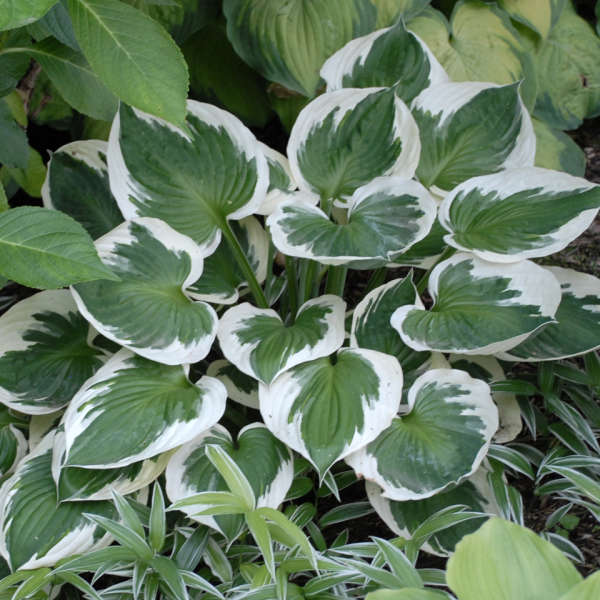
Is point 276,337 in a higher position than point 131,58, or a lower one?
lower

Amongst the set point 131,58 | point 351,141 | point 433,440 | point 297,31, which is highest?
point 131,58

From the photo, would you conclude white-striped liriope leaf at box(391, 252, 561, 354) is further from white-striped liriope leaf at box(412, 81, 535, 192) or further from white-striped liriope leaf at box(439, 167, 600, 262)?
white-striped liriope leaf at box(412, 81, 535, 192)

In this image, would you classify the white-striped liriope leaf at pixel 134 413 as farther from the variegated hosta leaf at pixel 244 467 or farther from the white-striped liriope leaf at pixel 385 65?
the white-striped liriope leaf at pixel 385 65

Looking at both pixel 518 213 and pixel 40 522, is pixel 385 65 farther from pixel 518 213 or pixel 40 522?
pixel 40 522

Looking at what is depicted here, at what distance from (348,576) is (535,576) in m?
0.41

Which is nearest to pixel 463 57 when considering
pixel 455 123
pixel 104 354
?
pixel 455 123

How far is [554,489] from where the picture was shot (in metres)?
1.17

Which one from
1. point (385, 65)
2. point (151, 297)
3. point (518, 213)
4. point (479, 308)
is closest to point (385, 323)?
point (479, 308)

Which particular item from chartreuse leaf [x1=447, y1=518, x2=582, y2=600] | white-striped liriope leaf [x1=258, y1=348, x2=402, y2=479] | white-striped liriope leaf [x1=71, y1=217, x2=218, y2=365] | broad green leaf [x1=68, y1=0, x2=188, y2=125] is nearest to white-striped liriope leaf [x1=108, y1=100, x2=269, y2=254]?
white-striped liriope leaf [x1=71, y1=217, x2=218, y2=365]

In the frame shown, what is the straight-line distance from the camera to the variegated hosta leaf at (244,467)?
1.07 meters

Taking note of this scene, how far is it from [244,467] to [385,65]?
2.59 feet

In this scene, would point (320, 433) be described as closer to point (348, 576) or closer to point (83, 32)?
point (348, 576)

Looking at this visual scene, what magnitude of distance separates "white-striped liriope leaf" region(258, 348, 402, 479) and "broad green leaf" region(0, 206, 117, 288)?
0.36 meters

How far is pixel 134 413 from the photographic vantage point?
3.49 feet
